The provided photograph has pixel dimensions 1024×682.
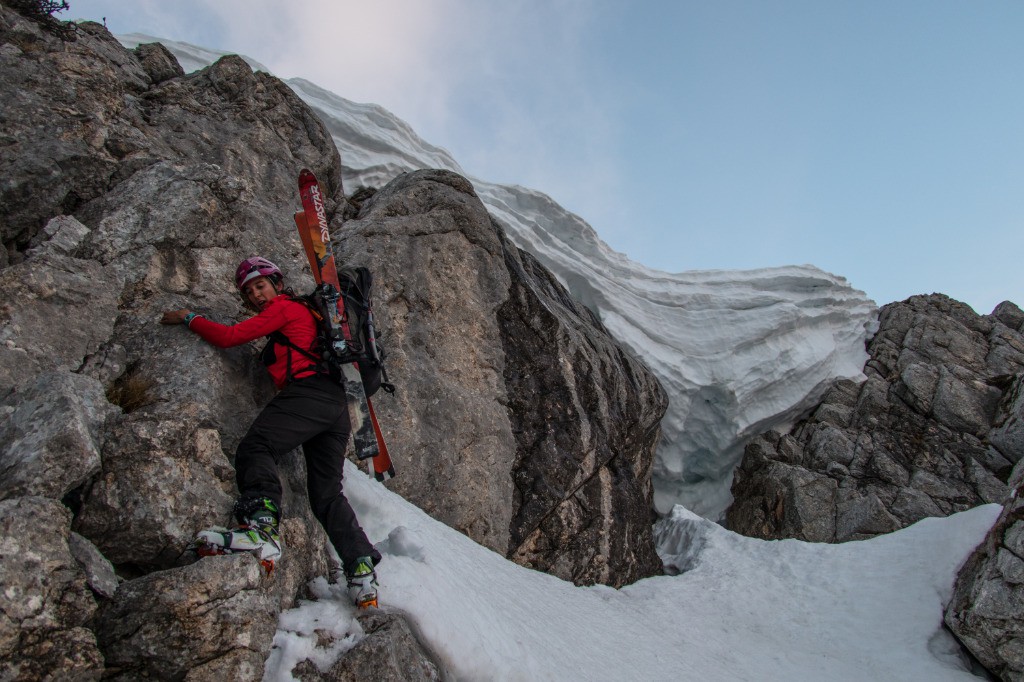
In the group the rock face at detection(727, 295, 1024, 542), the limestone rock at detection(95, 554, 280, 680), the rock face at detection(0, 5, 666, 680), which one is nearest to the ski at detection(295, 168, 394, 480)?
the rock face at detection(0, 5, 666, 680)

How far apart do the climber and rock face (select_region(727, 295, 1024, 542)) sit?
16.1m

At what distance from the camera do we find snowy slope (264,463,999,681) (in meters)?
4.89

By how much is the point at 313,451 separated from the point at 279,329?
3.51 feet

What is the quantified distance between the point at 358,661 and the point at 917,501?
18.2 m

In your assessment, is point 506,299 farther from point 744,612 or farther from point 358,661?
point 358,661

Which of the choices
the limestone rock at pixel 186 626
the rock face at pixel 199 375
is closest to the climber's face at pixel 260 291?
the rock face at pixel 199 375

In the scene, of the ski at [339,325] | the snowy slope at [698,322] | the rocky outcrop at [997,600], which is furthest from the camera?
the snowy slope at [698,322]

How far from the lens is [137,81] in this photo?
32.9 ft

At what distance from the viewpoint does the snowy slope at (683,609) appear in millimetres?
4887

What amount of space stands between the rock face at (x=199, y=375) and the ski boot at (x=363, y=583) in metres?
0.32

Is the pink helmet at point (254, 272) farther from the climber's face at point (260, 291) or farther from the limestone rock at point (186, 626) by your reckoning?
the limestone rock at point (186, 626)

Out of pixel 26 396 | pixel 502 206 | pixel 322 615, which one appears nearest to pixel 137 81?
pixel 26 396

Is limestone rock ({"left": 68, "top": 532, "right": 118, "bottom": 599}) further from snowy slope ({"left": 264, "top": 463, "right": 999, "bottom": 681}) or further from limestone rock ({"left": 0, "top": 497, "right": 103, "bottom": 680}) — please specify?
snowy slope ({"left": 264, "top": 463, "right": 999, "bottom": 681})

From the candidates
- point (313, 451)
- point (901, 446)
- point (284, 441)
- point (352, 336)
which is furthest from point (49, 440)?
point (901, 446)
